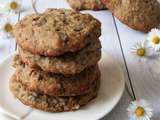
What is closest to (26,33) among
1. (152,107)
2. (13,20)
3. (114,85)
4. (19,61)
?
(19,61)

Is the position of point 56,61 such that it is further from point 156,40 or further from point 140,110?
point 156,40

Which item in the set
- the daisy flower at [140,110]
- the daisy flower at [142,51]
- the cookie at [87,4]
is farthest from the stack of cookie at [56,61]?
the cookie at [87,4]

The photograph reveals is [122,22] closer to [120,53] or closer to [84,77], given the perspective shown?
[120,53]

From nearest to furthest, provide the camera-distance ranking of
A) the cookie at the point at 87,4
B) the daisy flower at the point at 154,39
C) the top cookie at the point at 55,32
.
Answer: the top cookie at the point at 55,32
the daisy flower at the point at 154,39
the cookie at the point at 87,4

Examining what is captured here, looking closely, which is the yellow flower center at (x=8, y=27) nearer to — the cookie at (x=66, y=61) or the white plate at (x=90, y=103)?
the white plate at (x=90, y=103)

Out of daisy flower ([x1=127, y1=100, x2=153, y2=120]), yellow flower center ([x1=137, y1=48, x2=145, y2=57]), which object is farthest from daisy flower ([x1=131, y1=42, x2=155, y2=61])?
daisy flower ([x1=127, y1=100, x2=153, y2=120])

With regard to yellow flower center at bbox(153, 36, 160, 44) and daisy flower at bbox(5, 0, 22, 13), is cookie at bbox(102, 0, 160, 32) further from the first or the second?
daisy flower at bbox(5, 0, 22, 13)

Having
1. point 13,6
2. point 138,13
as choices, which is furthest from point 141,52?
point 13,6
